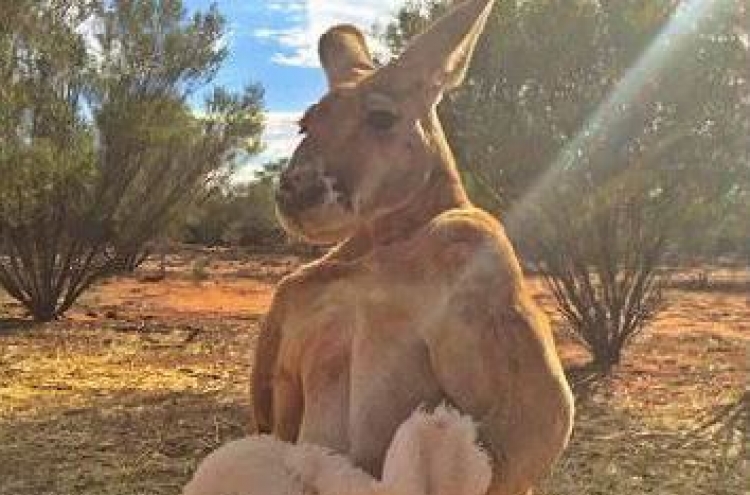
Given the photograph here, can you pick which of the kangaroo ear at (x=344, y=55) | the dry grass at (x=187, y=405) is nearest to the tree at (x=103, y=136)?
the dry grass at (x=187, y=405)

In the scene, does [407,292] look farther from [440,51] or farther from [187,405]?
[187,405]

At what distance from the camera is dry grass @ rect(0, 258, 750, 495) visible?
6555 mm

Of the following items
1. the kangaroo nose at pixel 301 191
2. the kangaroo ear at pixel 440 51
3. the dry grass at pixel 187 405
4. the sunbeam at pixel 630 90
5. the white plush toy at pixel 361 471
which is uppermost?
the sunbeam at pixel 630 90

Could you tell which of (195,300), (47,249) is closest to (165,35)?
(47,249)

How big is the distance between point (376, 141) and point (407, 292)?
0.70 feet

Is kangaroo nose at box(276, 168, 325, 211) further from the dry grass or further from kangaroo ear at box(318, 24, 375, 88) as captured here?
the dry grass

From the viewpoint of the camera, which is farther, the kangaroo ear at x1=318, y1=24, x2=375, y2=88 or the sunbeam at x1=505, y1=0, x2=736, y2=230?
the sunbeam at x1=505, y1=0, x2=736, y2=230

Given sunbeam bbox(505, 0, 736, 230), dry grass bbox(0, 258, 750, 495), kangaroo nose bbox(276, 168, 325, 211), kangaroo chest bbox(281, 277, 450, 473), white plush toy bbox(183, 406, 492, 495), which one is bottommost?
dry grass bbox(0, 258, 750, 495)

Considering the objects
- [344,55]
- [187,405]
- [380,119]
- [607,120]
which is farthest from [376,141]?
[607,120]

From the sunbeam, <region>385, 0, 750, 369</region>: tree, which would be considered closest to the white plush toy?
<region>385, 0, 750, 369</region>: tree

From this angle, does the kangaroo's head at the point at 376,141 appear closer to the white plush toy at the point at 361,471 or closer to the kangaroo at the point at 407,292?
the kangaroo at the point at 407,292

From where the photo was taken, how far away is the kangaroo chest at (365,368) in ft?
5.16

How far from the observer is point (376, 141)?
164cm

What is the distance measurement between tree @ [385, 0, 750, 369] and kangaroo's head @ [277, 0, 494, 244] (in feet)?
28.6
